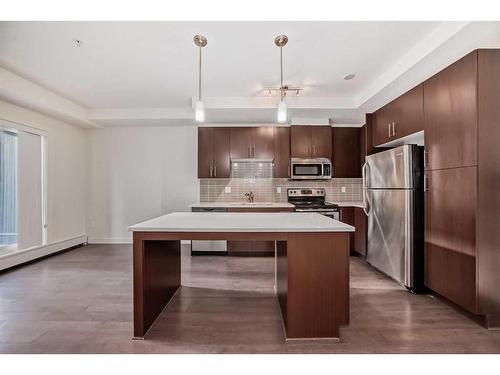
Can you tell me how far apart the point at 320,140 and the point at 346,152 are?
547 millimetres

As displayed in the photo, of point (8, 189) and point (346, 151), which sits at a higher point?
point (346, 151)

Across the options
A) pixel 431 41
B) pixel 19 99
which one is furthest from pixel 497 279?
pixel 19 99

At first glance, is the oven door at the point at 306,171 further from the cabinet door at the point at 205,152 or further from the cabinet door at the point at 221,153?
the cabinet door at the point at 205,152

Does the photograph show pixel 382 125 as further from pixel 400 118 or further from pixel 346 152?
pixel 346 152

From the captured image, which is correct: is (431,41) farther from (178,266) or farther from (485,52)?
(178,266)

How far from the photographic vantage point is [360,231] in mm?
4168

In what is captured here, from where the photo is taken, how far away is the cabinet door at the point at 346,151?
471 cm

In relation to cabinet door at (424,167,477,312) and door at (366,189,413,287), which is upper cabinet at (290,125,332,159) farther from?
cabinet door at (424,167,477,312)

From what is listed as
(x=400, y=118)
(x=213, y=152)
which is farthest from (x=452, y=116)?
(x=213, y=152)

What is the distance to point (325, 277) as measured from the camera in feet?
6.24

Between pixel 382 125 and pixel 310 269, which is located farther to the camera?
pixel 382 125

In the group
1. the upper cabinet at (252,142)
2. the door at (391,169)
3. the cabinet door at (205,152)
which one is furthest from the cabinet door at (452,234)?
the cabinet door at (205,152)

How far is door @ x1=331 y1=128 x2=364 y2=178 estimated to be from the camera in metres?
4.71

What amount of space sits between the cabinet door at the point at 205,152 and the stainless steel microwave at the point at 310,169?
143 centimetres
